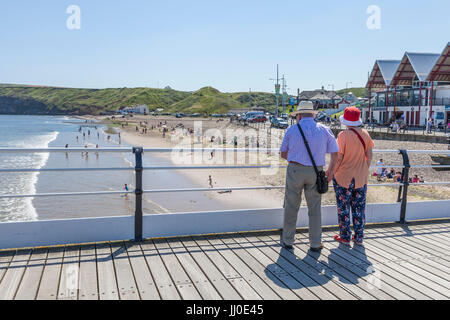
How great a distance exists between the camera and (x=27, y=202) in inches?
739

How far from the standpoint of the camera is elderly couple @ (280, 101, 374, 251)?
4.30 meters

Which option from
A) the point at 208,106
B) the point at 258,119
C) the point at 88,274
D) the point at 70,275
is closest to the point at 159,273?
the point at 88,274

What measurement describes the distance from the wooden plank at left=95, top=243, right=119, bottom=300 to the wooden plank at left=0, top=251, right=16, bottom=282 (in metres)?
0.86

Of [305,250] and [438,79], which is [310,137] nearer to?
[305,250]

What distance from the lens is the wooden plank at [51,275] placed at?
3250mm

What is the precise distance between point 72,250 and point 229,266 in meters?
1.79

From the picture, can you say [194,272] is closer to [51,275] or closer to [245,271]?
[245,271]

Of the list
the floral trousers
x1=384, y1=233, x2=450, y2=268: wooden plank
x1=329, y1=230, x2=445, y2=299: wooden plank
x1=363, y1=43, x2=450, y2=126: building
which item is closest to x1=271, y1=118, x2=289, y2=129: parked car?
x1=363, y1=43, x2=450, y2=126: building

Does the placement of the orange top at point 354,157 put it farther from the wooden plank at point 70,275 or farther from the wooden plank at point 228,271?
the wooden plank at point 70,275

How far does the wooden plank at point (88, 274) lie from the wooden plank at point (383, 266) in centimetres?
272

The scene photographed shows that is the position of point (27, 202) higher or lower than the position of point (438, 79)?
lower

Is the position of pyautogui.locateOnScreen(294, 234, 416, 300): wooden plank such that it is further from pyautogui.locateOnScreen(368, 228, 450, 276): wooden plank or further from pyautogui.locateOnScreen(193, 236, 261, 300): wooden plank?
pyautogui.locateOnScreen(193, 236, 261, 300): wooden plank

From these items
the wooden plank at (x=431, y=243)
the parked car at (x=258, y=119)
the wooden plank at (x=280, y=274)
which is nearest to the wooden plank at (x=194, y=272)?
the wooden plank at (x=280, y=274)
